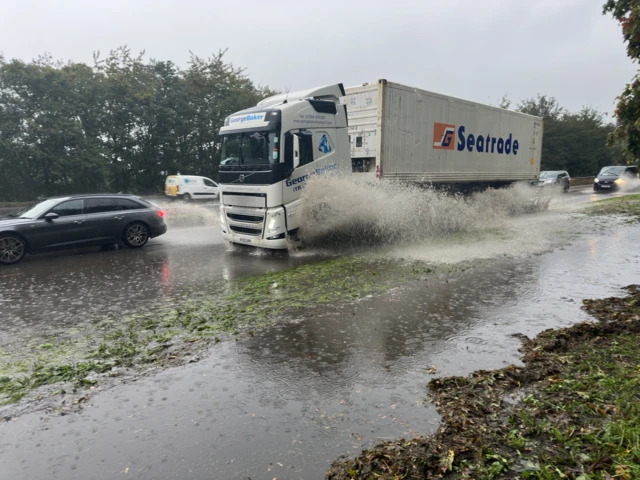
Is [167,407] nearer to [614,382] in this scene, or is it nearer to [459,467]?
[459,467]

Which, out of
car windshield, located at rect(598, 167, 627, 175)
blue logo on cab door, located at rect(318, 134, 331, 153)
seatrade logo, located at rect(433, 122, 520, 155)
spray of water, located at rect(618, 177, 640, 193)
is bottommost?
spray of water, located at rect(618, 177, 640, 193)

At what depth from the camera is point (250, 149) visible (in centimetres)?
1024

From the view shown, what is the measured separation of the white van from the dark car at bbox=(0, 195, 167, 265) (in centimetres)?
1592

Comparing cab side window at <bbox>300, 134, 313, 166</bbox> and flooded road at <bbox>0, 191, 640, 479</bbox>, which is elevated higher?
cab side window at <bbox>300, 134, 313, 166</bbox>

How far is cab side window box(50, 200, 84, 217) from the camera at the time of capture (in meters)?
10.3

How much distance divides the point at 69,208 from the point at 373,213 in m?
7.22

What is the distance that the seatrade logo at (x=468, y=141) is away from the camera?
43.7ft

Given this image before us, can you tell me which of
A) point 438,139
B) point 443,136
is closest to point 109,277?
point 438,139

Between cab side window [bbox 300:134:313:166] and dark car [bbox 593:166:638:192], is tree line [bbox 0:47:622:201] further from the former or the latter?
cab side window [bbox 300:134:313:166]

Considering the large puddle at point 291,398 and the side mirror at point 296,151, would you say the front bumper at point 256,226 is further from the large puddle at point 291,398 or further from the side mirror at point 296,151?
the large puddle at point 291,398

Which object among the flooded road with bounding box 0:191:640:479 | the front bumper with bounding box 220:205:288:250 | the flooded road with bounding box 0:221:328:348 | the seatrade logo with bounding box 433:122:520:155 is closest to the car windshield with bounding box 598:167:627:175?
the seatrade logo with bounding box 433:122:520:155

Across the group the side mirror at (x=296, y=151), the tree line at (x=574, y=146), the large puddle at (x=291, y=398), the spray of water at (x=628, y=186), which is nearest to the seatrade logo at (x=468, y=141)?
the side mirror at (x=296, y=151)

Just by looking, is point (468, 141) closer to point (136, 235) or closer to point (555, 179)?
point (136, 235)

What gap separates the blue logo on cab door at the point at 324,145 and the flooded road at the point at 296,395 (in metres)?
4.74
